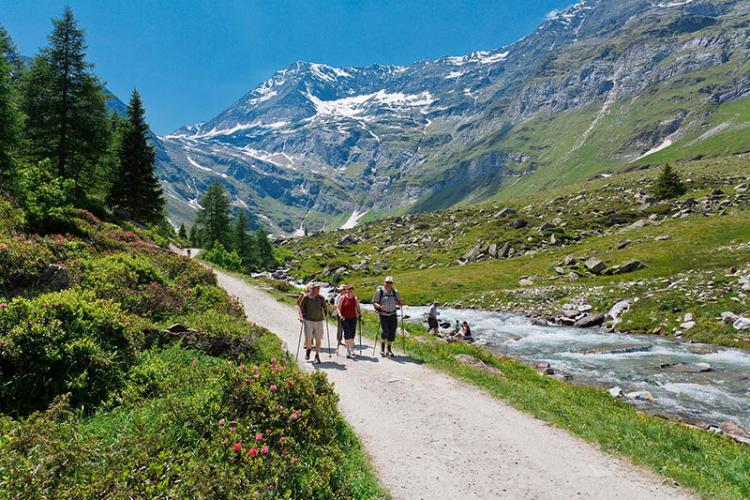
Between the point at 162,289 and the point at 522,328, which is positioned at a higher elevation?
the point at 162,289

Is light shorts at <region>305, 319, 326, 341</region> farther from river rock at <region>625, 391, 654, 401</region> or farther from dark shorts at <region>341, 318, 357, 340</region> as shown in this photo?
river rock at <region>625, 391, 654, 401</region>

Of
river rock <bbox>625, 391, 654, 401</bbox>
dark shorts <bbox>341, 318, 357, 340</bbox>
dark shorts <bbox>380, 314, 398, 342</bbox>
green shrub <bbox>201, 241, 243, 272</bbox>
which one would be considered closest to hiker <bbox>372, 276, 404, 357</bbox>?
dark shorts <bbox>380, 314, 398, 342</bbox>

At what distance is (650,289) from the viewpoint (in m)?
37.2

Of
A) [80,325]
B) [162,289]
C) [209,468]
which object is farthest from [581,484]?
[162,289]

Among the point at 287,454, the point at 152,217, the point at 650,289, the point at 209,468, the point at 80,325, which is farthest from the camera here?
the point at 152,217

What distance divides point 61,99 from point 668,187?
106 m

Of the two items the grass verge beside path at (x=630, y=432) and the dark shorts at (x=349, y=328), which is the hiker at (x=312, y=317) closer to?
the dark shorts at (x=349, y=328)

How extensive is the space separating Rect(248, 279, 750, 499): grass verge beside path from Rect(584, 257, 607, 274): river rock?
37472 mm

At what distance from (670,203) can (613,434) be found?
84.8 metres

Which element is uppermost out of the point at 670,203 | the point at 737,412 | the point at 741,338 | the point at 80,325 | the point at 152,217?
the point at 670,203

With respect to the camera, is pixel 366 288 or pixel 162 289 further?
pixel 366 288

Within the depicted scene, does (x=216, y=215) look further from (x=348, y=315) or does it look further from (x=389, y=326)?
(x=389, y=326)

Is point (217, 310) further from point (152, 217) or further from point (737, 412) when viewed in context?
point (152, 217)

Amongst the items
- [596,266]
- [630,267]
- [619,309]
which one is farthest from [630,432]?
[596,266]
